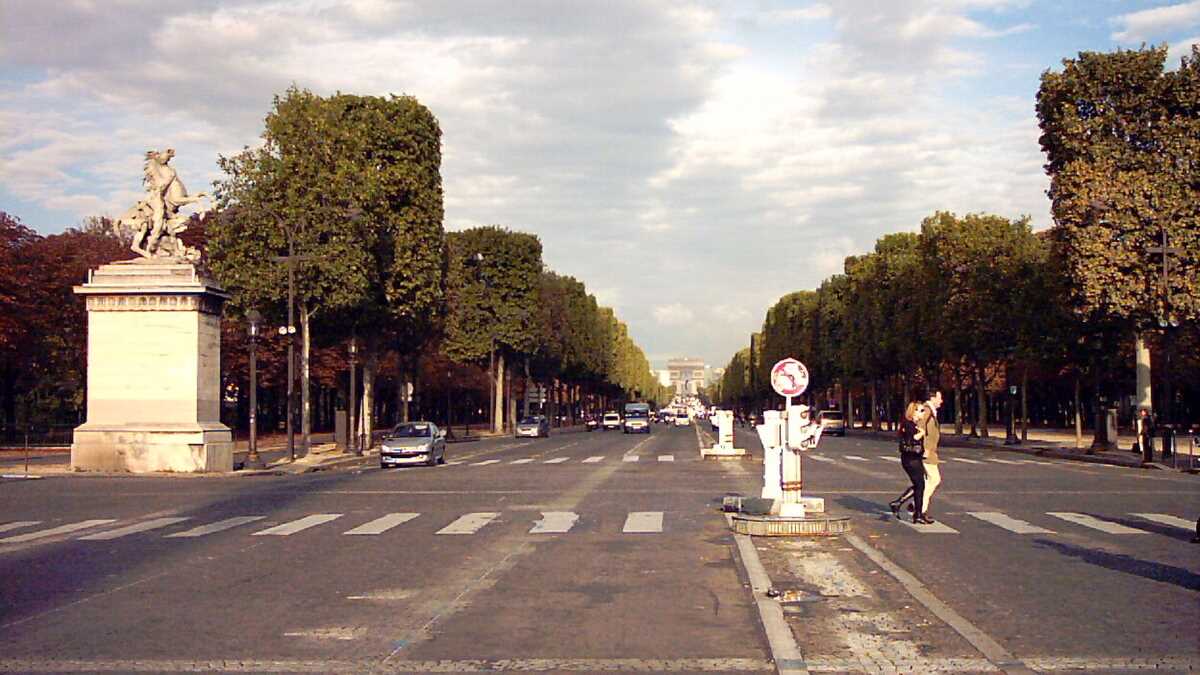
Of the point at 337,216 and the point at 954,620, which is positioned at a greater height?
the point at 337,216

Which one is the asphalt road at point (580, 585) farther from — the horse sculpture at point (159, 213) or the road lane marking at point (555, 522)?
the horse sculpture at point (159, 213)

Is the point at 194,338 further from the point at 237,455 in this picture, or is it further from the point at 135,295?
the point at 237,455

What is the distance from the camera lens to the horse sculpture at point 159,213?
1459 inches

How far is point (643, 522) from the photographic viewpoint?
19500 millimetres

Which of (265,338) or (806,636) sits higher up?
(265,338)

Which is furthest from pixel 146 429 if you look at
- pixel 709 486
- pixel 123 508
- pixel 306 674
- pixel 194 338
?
pixel 306 674

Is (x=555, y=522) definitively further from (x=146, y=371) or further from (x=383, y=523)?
(x=146, y=371)

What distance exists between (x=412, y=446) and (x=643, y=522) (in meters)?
21.8

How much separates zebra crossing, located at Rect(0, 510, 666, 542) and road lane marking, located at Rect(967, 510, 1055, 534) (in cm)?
516

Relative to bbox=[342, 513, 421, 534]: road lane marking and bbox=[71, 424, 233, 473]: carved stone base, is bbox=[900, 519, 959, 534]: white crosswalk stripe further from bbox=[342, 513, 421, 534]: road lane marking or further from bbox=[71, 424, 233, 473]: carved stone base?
bbox=[71, 424, 233, 473]: carved stone base

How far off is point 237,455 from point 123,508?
26.9 metres

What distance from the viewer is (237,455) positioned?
164 feet

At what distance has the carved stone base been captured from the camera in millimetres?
36250

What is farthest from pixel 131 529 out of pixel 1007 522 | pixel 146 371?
pixel 146 371
